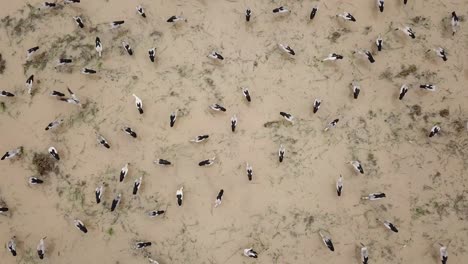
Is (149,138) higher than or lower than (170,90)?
lower

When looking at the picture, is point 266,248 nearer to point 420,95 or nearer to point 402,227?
point 402,227

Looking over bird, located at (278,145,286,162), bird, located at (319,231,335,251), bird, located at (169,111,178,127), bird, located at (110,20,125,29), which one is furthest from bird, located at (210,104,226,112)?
bird, located at (319,231,335,251)

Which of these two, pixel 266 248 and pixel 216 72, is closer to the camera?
pixel 266 248

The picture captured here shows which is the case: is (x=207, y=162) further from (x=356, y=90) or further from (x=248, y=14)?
(x=356, y=90)

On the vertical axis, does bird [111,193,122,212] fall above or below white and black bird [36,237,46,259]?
above

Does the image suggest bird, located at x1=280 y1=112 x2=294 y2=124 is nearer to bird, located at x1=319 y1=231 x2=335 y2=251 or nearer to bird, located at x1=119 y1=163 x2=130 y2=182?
bird, located at x1=319 y1=231 x2=335 y2=251

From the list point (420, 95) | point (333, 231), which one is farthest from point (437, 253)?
point (420, 95)

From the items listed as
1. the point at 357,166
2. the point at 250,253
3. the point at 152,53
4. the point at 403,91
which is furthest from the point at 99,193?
the point at 403,91

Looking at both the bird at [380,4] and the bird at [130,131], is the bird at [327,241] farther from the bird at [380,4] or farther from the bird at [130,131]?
the bird at [380,4]
